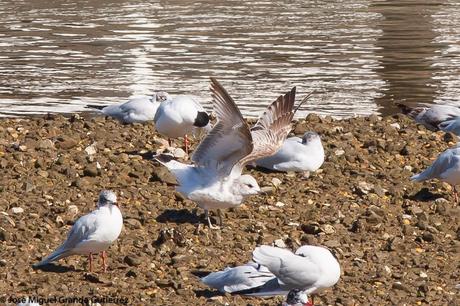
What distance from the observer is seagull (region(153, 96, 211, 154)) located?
37.3 feet

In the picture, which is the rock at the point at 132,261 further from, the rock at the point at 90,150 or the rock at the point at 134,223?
the rock at the point at 90,150

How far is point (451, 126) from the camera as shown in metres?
12.9

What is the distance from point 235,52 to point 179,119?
29.3ft

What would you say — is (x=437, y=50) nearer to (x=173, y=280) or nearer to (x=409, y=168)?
(x=409, y=168)

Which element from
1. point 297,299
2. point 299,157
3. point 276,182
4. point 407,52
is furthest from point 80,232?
point 407,52

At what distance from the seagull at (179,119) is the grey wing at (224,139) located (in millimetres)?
2108

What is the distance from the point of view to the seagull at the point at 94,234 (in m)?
8.05

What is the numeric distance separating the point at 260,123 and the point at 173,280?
203cm

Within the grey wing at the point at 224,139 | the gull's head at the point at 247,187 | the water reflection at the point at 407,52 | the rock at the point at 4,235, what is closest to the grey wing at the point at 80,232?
the rock at the point at 4,235

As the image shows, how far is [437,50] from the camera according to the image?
796 inches

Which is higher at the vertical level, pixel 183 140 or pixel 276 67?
pixel 183 140

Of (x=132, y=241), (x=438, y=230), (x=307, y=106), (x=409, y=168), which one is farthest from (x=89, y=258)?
(x=307, y=106)

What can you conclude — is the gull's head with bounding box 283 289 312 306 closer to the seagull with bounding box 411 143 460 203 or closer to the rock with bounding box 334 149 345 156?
the seagull with bounding box 411 143 460 203

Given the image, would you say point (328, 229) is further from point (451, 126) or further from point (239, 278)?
point (451, 126)
